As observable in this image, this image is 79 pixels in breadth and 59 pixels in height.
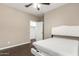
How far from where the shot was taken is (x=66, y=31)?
1571 mm

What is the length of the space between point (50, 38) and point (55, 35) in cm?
12

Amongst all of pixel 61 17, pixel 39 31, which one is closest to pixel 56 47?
pixel 39 31

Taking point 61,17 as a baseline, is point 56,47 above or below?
below

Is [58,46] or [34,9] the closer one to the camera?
[58,46]

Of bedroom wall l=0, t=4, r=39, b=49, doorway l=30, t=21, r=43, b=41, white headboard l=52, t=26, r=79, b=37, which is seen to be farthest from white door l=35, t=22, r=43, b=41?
white headboard l=52, t=26, r=79, b=37

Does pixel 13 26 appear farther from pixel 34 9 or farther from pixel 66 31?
pixel 66 31

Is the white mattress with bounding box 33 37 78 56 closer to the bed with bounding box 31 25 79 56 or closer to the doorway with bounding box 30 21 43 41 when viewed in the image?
the bed with bounding box 31 25 79 56

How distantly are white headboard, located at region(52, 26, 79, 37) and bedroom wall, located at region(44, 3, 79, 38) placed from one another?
0.24 feet

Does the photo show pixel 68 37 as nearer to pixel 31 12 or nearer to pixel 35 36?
pixel 35 36

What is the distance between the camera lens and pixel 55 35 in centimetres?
168

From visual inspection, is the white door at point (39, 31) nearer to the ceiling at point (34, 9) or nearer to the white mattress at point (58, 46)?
the white mattress at point (58, 46)

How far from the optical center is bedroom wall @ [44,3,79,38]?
58.6 inches

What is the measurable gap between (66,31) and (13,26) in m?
1.06

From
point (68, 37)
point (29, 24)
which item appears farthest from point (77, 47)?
point (29, 24)
